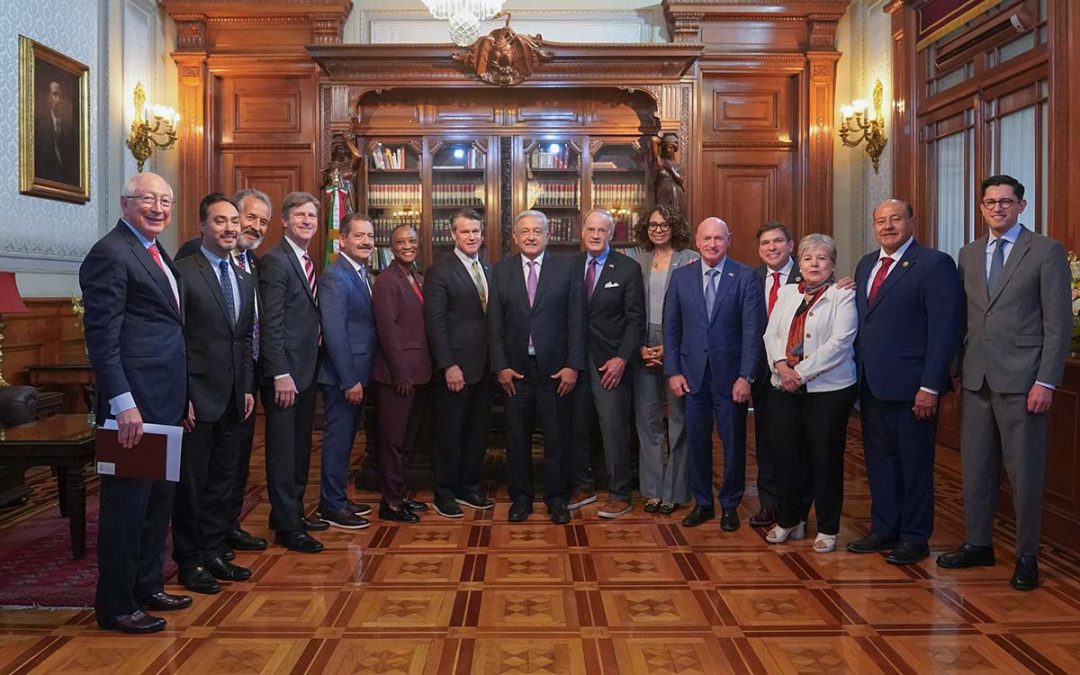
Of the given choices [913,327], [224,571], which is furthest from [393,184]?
[913,327]

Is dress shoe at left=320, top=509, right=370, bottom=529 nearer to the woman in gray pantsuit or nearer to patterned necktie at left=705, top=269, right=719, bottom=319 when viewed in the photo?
the woman in gray pantsuit

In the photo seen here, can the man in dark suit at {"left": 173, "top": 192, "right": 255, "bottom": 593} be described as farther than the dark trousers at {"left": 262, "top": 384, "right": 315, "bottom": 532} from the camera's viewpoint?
No

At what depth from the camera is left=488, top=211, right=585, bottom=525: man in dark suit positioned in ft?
13.1

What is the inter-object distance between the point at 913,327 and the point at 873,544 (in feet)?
3.09

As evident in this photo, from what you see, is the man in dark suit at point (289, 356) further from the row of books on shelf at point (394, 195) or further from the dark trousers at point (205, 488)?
the row of books on shelf at point (394, 195)

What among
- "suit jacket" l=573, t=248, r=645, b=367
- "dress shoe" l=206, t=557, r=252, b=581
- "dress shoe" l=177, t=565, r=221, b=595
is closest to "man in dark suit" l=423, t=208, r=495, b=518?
"suit jacket" l=573, t=248, r=645, b=367

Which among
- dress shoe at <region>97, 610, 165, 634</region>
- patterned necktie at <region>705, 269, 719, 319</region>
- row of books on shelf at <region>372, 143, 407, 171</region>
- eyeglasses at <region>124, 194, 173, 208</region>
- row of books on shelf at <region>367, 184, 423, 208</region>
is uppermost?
row of books on shelf at <region>372, 143, 407, 171</region>

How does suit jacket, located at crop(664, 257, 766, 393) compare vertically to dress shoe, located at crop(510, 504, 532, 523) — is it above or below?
above

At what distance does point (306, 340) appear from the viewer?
3.64m

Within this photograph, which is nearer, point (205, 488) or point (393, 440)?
point (205, 488)

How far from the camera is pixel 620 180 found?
7.57 meters

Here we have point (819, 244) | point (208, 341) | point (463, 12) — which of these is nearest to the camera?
point (208, 341)

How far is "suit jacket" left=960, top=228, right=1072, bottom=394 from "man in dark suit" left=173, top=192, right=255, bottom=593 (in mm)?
2843

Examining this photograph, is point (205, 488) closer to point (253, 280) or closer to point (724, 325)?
point (253, 280)
